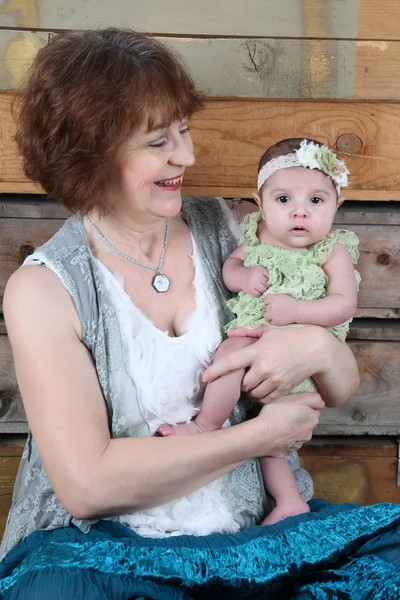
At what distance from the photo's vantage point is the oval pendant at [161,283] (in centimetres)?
192

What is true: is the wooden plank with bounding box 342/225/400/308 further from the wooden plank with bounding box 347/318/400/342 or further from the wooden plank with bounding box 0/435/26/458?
the wooden plank with bounding box 0/435/26/458

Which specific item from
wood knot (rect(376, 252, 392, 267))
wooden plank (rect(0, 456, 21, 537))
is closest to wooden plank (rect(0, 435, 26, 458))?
wooden plank (rect(0, 456, 21, 537))

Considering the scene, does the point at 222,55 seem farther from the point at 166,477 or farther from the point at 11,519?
the point at 11,519

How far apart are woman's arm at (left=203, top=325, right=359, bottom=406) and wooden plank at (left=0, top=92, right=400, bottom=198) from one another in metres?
0.68

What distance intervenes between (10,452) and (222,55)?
4.70 feet

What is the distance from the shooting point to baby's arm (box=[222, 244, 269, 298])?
1.88 meters

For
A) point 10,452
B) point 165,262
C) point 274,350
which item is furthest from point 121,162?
point 10,452

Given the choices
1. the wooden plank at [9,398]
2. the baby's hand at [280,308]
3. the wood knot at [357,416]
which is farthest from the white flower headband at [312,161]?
the wooden plank at [9,398]

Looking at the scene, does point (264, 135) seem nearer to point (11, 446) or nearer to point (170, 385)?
point (170, 385)

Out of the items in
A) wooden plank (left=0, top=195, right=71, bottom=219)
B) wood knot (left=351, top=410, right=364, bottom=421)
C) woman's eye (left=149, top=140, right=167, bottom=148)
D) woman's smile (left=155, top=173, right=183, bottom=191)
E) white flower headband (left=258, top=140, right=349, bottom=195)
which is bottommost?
wood knot (left=351, top=410, right=364, bottom=421)

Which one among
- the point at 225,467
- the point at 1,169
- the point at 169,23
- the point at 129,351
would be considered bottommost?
the point at 225,467

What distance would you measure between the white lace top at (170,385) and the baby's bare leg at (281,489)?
10 cm

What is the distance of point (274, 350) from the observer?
182 centimetres

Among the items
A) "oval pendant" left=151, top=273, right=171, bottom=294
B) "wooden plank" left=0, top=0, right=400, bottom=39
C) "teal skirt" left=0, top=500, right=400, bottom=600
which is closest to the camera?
"teal skirt" left=0, top=500, right=400, bottom=600
